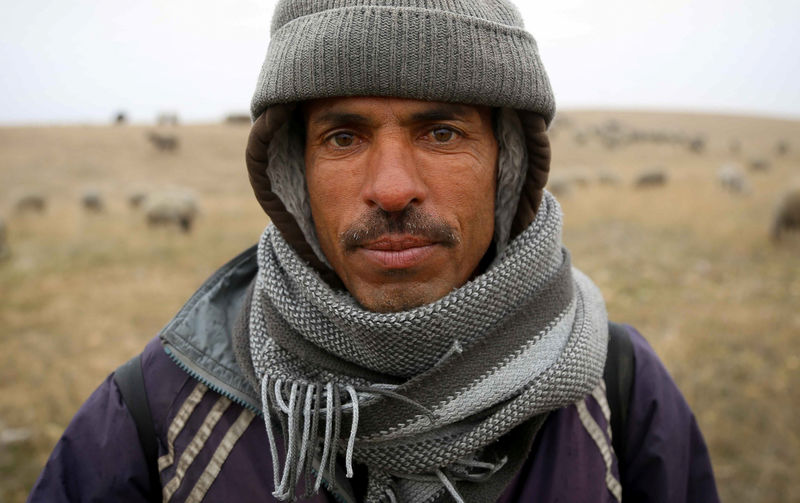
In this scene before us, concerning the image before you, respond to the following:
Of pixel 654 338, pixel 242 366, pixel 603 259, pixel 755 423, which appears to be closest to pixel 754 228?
pixel 603 259

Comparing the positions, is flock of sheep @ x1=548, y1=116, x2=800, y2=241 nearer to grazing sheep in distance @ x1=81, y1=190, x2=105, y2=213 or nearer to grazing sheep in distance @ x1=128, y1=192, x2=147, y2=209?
grazing sheep in distance @ x1=128, y1=192, x2=147, y2=209

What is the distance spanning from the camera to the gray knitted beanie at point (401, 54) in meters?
1.55

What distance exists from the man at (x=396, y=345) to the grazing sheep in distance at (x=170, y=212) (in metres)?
12.5

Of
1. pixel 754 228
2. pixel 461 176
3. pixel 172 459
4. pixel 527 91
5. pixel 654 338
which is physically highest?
pixel 527 91

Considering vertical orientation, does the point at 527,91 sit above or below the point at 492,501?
above

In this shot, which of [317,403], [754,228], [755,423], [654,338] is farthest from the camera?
[754,228]

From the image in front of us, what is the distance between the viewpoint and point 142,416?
5.41 feet

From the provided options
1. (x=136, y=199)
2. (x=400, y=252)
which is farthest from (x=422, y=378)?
(x=136, y=199)

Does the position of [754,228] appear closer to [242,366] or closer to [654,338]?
[654,338]

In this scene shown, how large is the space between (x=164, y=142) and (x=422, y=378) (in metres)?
35.2

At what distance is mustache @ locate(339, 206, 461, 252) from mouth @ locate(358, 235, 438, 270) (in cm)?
2

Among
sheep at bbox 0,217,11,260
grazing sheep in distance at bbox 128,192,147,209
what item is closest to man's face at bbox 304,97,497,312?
sheep at bbox 0,217,11,260

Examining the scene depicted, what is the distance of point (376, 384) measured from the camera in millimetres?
1591

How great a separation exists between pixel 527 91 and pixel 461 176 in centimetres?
36
